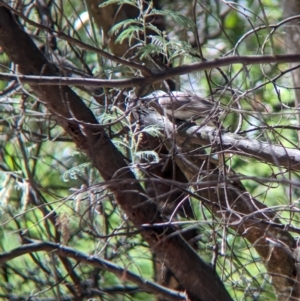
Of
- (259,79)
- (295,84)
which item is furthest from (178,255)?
(259,79)

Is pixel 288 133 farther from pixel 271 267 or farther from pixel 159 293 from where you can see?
pixel 159 293

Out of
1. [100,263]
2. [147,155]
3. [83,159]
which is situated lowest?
[100,263]

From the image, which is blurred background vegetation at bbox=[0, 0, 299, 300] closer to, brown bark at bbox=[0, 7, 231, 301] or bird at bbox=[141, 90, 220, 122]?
brown bark at bbox=[0, 7, 231, 301]

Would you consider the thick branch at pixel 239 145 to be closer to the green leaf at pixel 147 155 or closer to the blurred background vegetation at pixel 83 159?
the green leaf at pixel 147 155

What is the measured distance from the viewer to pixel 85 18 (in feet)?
14.0

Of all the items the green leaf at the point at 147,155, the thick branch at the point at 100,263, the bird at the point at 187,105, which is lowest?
the thick branch at the point at 100,263

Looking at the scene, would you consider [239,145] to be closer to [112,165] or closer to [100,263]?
[112,165]

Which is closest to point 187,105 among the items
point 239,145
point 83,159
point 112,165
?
point 239,145

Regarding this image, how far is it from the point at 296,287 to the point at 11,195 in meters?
1.84

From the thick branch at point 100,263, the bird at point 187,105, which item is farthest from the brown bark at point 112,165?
the bird at point 187,105

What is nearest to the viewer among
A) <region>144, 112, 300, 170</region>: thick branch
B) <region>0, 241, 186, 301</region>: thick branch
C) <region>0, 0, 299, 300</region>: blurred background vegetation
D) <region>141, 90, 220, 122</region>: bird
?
<region>144, 112, 300, 170</region>: thick branch

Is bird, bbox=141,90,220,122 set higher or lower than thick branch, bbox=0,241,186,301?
higher

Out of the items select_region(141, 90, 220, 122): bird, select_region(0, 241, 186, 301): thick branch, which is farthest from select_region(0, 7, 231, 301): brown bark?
select_region(141, 90, 220, 122): bird

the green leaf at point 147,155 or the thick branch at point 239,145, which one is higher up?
the green leaf at point 147,155
